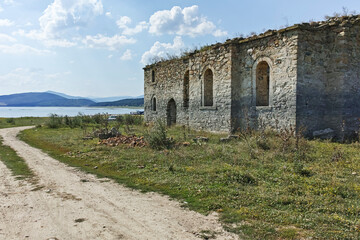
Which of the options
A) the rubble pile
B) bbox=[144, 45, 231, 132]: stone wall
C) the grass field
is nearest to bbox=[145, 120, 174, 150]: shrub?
the grass field

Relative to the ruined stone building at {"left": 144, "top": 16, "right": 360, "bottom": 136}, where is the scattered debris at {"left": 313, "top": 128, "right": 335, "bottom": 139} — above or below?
below

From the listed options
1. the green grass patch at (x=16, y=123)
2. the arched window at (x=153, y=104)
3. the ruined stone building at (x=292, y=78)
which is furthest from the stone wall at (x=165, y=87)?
the green grass patch at (x=16, y=123)

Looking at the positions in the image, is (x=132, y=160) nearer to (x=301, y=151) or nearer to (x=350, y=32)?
(x=301, y=151)

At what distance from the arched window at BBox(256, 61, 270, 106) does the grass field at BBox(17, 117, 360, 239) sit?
10.5 ft

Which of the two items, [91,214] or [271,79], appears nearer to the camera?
[91,214]

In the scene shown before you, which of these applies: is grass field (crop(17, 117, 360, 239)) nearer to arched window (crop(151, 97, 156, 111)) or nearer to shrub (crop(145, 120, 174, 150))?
shrub (crop(145, 120, 174, 150))

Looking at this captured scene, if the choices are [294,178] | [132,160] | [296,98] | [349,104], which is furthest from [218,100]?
[294,178]

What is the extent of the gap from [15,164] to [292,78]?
35.4 feet

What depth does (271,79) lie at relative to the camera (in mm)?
11328

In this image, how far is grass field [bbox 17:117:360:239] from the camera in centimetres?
388

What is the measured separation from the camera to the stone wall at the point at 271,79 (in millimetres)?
10508

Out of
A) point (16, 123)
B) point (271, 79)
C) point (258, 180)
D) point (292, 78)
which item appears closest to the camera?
point (258, 180)

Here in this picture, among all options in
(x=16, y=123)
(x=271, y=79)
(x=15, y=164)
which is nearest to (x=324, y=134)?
(x=271, y=79)

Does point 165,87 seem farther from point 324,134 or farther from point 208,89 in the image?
point 324,134
